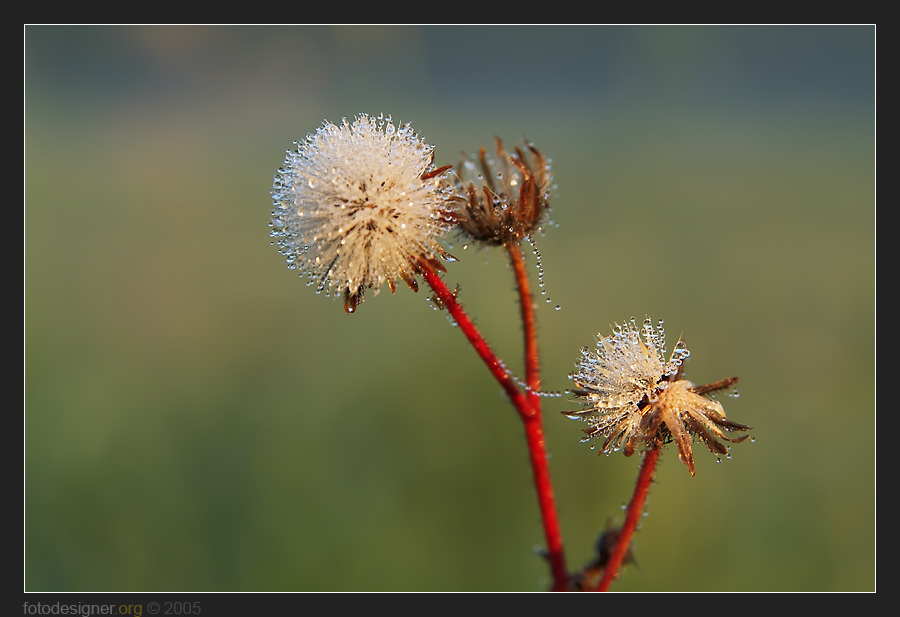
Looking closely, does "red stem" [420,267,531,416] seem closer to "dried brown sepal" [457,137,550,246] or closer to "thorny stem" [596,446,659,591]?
"dried brown sepal" [457,137,550,246]

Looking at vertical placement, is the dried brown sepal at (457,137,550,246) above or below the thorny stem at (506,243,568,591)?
above

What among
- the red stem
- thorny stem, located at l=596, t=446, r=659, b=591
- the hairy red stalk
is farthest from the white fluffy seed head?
thorny stem, located at l=596, t=446, r=659, b=591

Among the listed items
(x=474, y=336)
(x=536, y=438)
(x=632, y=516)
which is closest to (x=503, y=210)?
(x=474, y=336)

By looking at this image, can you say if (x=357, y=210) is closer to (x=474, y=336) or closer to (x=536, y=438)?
(x=474, y=336)

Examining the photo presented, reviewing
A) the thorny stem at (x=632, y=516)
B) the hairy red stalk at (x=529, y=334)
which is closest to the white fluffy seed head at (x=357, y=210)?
the hairy red stalk at (x=529, y=334)

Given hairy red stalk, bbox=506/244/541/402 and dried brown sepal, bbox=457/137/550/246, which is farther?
hairy red stalk, bbox=506/244/541/402

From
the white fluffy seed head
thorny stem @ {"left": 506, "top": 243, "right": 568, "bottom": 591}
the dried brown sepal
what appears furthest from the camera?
thorny stem @ {"left": 506, "top": 243, "right": 568, "bottom": 591}

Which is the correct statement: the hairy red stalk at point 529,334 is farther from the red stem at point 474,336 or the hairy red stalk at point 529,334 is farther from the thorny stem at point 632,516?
the thorny stem at point 632,516

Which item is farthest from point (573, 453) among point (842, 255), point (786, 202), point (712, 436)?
point (786, 202)
